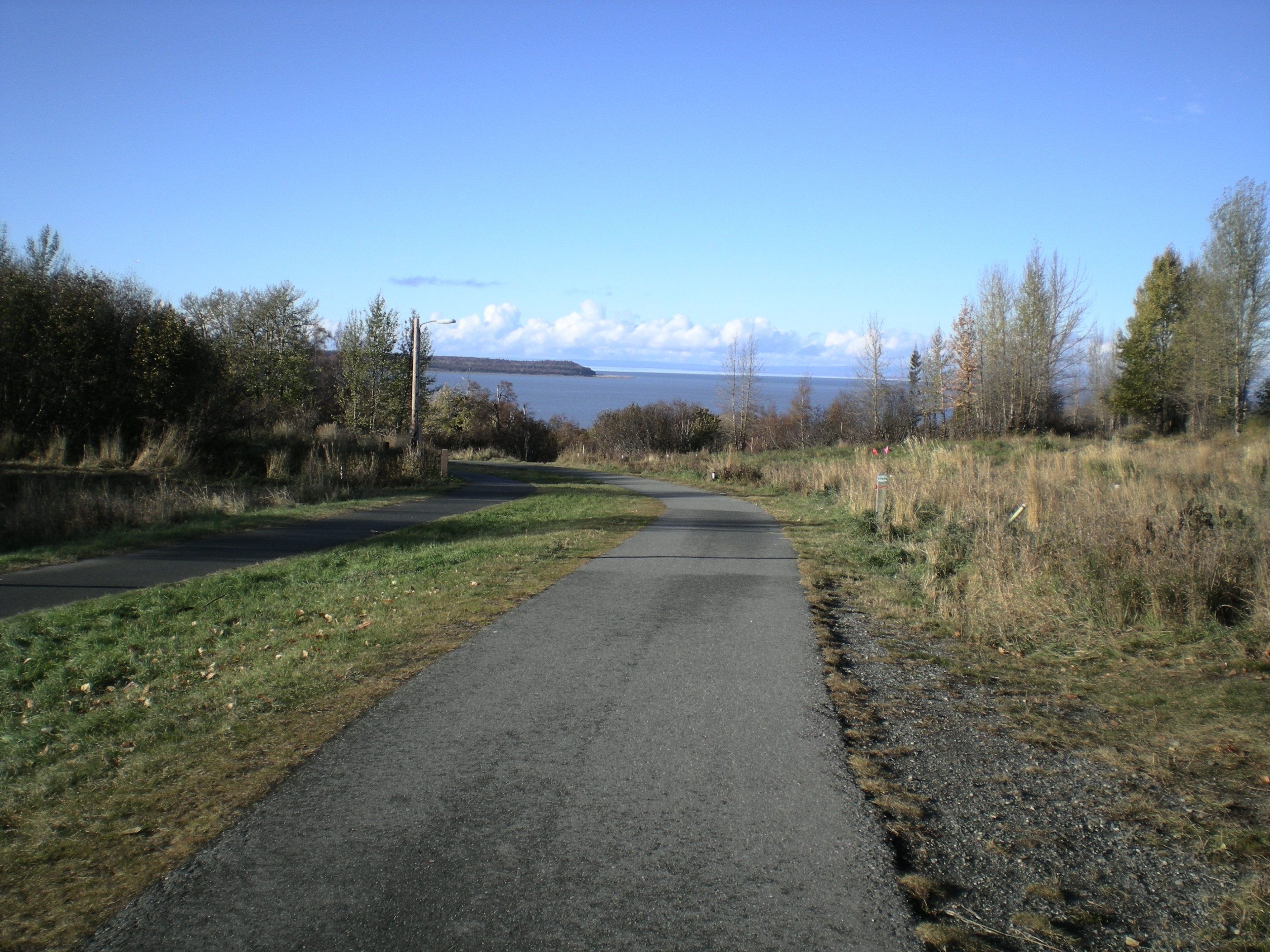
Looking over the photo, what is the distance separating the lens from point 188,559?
11.9 metres

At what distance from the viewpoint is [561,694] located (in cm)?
600

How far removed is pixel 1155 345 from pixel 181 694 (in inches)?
2024

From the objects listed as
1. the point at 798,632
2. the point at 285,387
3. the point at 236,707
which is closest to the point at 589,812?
the point at 236,707

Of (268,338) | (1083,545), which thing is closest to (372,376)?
(268,338)

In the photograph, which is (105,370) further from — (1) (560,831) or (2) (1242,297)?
(2) (1242,297)

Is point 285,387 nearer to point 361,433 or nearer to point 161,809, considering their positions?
point 361,433

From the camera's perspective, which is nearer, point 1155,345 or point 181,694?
point 181,694

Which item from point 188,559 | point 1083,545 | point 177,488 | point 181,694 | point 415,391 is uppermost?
point 415,391

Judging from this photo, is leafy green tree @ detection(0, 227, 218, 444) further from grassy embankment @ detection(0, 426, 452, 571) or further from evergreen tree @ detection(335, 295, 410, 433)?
evergreen tree @ detection(335, 295, 410, 433)

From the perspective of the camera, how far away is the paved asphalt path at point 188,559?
31.0 feet

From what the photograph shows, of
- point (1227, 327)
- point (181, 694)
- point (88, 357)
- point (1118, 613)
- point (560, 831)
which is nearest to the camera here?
point (560, 831)

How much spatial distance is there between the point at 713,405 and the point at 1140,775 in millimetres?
67335

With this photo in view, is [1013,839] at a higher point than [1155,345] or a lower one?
lower

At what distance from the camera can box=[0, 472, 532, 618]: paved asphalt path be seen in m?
9.46
